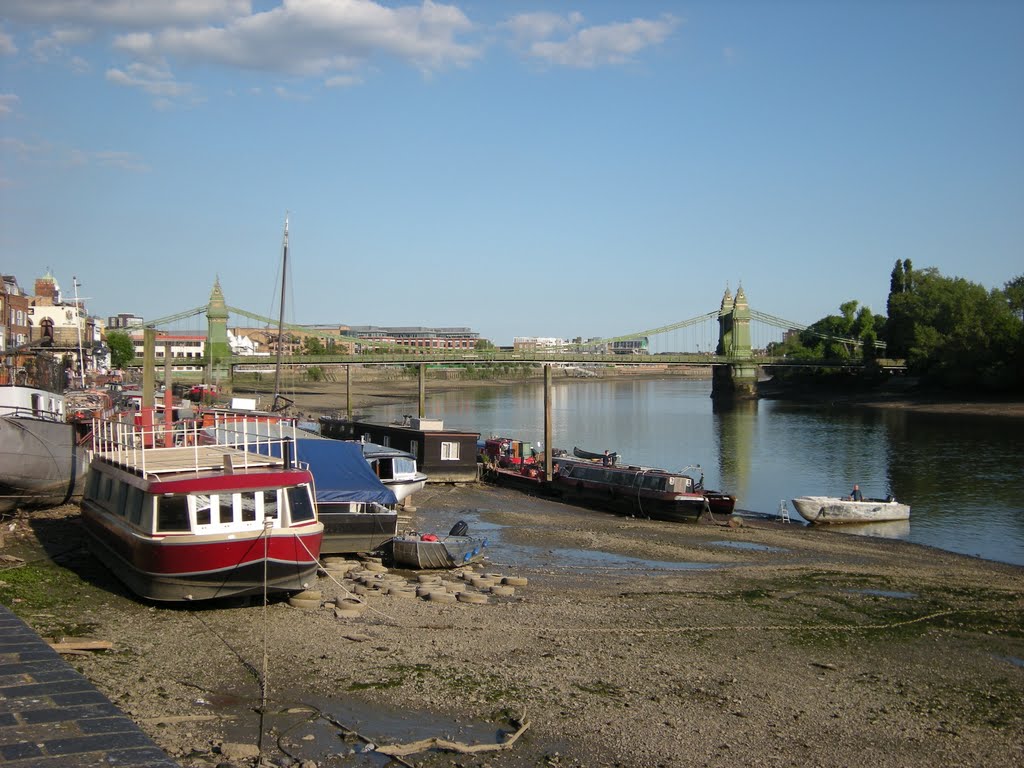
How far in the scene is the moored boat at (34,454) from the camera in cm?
2433

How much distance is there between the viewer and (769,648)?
15867mm

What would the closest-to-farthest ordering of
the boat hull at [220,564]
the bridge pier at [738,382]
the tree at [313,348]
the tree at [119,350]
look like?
the boat hull at [220,564] < the tree at [119,350] < the bridge pier at [738,382] < the tree at [313,348]

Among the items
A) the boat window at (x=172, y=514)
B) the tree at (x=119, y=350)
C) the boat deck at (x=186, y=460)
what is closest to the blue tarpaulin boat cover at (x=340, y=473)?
the boat deck at (x=186, y=460)

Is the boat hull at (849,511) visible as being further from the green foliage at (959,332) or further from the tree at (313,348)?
the tree at (313,348)

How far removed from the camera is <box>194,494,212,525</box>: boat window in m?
15.7

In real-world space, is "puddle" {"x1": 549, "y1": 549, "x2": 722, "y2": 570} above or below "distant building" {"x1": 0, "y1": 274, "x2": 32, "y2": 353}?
below

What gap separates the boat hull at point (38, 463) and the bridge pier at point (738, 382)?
115 m

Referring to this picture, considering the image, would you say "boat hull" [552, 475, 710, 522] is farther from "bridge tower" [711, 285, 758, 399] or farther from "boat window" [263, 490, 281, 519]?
"bridge tower" [711, 285, 758, 399]

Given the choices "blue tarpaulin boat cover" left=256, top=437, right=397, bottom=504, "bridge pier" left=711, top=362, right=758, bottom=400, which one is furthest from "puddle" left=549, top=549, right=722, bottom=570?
"bridge pier" left=711, top=362, right=758, bottom=400

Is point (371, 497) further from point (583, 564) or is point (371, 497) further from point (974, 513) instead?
point (974, 513)

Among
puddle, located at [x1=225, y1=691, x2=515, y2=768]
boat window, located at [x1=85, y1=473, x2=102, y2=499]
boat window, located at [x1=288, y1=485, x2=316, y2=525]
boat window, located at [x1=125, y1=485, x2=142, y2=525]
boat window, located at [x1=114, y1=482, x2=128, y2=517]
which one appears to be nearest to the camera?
puddle, located at [x1=225, y1=691, x2=515, y2=768]

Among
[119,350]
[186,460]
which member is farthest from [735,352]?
[186,460]

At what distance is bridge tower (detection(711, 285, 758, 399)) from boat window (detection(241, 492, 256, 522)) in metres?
122

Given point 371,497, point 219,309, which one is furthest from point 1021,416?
point 219,309
